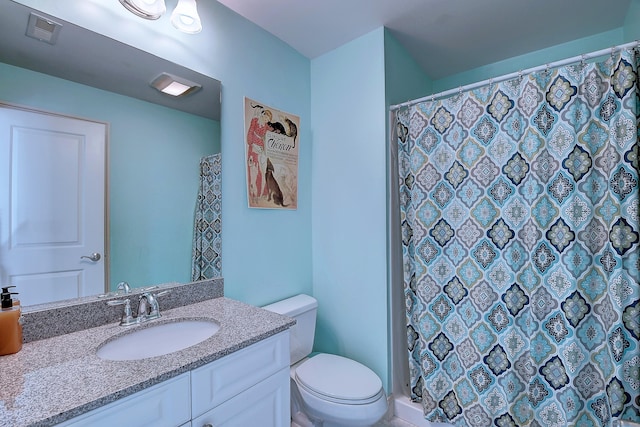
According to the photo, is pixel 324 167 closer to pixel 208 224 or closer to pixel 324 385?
pixel 208 224

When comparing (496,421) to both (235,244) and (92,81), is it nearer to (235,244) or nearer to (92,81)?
(235,244)

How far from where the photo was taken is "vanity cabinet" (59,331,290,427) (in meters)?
0.71

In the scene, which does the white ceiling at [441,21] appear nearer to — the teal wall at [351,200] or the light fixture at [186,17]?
the teal wall at [351,200]

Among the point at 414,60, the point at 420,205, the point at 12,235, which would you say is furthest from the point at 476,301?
the point at 12,235

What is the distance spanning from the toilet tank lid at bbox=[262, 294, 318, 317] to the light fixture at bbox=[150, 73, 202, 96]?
119 cm

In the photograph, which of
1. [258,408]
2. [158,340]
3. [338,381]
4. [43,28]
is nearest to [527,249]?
[338,381]

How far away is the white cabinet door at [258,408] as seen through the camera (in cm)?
88

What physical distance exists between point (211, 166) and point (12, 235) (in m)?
0.75

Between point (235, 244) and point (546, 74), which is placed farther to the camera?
point (235, 244)

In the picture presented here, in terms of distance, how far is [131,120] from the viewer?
3.88 feet

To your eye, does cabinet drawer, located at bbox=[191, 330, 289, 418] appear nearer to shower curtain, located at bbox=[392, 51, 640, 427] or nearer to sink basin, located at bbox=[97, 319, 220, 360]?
sink basin, located at bbox=[97, 319, 220, 360]

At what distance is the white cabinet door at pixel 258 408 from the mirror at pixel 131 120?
2.03 ft

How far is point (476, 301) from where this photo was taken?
1481 millimetres

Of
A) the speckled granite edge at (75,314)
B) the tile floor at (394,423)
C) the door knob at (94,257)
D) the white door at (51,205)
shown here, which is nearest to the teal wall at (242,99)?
the speckled granite edge at (75,314)
